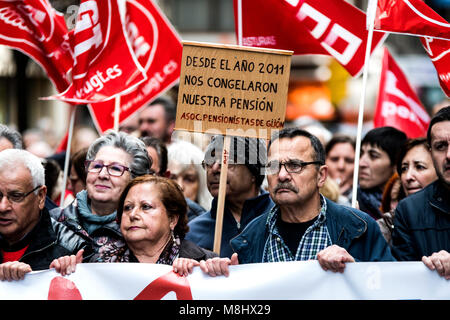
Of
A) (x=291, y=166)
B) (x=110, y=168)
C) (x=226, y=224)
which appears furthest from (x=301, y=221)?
(x=110, y=168)

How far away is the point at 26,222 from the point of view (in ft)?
14.6

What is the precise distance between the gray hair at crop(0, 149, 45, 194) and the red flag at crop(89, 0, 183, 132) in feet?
8.46

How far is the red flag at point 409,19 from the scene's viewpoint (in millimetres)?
5285

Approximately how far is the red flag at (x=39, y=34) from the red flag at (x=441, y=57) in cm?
270

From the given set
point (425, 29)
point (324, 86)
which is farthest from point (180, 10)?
point (425, 29)

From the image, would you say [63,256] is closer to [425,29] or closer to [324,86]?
[425,29]

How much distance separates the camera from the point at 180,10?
104 ft

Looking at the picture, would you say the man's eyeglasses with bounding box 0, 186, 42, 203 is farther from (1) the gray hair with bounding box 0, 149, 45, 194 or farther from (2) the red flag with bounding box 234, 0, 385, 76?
(2) the red flag with bounding box 234, 0, 385, 76

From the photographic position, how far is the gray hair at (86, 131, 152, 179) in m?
5.17

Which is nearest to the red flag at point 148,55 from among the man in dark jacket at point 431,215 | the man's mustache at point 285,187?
the man's mustache at point 285,187

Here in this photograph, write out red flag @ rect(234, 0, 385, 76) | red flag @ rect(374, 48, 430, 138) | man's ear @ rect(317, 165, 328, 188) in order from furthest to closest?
red flag @ rect(374, 48, 430, 138) < red flag @ rect(234, 0, 385, 76) < man's ear @ rect(317, 165, 328, 188)

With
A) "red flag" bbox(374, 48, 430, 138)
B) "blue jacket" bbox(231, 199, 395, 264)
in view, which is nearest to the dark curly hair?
"blue jacket" bbox(231, 199, 395, 264)
